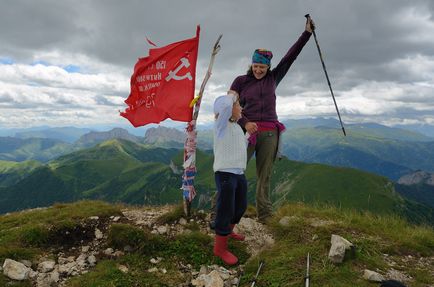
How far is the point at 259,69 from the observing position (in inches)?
321

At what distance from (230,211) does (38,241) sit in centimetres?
473

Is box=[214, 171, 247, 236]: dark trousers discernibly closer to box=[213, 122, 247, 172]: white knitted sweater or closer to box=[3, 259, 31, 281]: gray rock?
box=[213, 122, 247, 172]: white knitted sweater

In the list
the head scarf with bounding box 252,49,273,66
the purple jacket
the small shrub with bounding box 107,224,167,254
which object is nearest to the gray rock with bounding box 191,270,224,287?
the small shrub with bounding box 107,224,167,254

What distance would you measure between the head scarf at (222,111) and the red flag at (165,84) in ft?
7.69

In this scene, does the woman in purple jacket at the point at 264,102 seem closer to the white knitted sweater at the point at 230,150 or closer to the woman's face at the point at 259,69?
the woman's face at the point at 259,69

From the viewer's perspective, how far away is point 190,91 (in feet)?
29.4

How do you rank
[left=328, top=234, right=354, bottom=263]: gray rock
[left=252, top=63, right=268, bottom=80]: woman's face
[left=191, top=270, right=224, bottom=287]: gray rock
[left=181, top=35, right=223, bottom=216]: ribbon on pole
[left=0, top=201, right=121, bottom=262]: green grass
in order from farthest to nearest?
[left=181, top=35, right=223, bottom=216]: ribbon on pole
[left=252, top=63, right=268, bottom=80]: woman's face
[left=0, top=201, right=121, bottom=262]: green grass
[left=328, top=234, right=354, bottom=263]: gray rock
[left=191, top=270, right=224, bottom=287]: gray rock

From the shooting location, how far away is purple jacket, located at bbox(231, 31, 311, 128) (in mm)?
8438

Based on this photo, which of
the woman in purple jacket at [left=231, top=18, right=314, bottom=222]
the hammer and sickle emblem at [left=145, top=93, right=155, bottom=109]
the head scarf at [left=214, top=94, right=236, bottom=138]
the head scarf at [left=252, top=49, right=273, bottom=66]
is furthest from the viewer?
the hammer and sickle emblem at [left=145, top=93, right=155, bottom=109]

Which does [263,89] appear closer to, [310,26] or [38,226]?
[310,26]

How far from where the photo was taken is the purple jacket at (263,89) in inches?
332

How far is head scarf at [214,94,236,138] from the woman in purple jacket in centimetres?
163

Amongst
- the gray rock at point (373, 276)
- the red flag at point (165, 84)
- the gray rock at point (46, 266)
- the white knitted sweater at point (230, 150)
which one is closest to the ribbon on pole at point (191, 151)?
the red flag at point (165, 84)

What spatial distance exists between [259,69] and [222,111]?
2.22 metres
